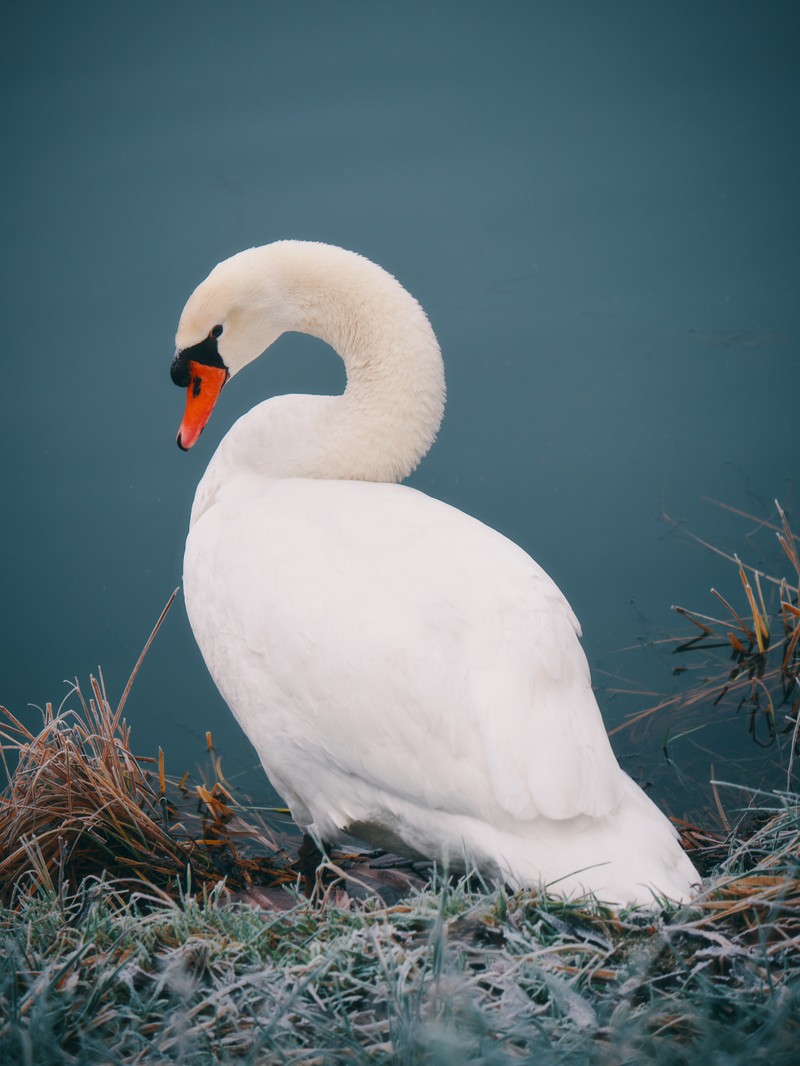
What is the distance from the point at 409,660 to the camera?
224cm

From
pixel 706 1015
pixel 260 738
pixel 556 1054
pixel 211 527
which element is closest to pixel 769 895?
pixel 706 1015

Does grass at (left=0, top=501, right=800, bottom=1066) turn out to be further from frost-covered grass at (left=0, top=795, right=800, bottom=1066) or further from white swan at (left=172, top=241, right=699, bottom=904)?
white swan at (left=172, top=241, right=699, bottom=904)

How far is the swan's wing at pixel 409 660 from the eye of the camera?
86.0 inches

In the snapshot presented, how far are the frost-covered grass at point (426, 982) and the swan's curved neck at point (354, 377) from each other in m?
1.39

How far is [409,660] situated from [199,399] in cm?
140

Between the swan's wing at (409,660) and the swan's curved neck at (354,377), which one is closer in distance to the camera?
the swan's wing at (409,660)

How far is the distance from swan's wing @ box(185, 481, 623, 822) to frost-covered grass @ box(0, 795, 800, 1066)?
0.27m

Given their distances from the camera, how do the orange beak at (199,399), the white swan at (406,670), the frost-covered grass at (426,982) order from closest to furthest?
the frost-covered grass at (426,982) < the white swan at (406,670) < the orange beak at (199,399)

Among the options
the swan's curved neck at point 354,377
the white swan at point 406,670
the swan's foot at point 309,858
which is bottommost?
the swan's foot at point 309,858

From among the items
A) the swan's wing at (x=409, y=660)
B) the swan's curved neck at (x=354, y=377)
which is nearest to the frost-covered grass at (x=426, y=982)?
the swan's wing at (x=409, y=660)

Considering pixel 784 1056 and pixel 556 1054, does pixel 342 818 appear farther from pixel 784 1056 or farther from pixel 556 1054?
pixel 784 1056

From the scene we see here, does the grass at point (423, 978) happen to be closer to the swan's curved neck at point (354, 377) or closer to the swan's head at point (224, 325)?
the swan's curved neck at point (354, 377)

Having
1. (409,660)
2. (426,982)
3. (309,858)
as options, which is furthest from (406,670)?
(309,858)

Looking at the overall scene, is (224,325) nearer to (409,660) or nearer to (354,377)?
(354,377)
